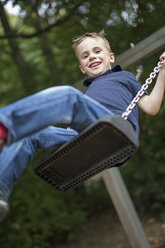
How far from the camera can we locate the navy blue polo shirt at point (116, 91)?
2.54 meters

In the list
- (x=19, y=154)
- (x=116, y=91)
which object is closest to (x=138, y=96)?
(x=116, y=91)

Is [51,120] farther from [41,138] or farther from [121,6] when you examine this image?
[121,6]

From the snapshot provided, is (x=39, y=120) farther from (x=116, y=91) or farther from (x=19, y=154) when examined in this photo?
(x=116, y=91)

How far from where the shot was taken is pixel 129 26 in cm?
443

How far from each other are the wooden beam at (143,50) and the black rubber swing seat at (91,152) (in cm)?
183

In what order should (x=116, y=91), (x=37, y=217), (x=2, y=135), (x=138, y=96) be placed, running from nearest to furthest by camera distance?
(x=2, y=135)
(x=138, y=96)
(x=116, y=91)
(x=37, y=217)

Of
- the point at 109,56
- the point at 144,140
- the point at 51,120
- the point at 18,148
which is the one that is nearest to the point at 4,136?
the point at 51,120

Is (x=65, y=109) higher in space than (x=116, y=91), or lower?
Result: higher

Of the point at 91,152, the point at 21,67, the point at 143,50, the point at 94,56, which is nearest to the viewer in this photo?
the point at 91,152

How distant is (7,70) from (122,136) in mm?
6617

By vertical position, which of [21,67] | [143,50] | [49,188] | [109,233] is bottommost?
[109,233]

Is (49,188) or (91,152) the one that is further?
(49,188)

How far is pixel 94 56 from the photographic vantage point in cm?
284

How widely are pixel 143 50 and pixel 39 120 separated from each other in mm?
2265
